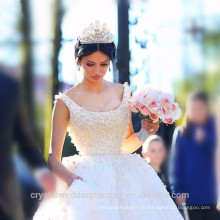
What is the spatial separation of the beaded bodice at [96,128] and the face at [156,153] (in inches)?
52.9

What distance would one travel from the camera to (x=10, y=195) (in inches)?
115

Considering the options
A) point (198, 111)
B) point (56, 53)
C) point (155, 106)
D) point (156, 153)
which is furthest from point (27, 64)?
point (155, 106)

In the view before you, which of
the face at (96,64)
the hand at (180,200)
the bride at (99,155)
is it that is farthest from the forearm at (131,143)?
the hand at (180,200)

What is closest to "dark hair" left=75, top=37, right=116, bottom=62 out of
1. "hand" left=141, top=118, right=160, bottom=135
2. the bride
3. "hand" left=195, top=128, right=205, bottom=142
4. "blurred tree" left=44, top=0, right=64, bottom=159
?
the bride

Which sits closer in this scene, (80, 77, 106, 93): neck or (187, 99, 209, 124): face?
(80, 77, 106, 93): neck

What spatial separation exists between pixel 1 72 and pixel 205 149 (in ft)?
6.91

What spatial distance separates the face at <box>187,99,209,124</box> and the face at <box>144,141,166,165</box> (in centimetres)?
68

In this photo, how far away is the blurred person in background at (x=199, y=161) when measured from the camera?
4590mm

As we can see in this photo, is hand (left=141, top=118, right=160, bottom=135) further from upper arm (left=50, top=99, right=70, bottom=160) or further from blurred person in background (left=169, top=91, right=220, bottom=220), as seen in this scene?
blurred person in background (left=169, top=91, right=220, bottom=220)

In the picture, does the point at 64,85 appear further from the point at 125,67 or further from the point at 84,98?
the point at 84,98

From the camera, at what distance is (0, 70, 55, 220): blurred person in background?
286 centimetres

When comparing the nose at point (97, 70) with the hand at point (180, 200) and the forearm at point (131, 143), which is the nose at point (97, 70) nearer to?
the forearm at point (131, 143)

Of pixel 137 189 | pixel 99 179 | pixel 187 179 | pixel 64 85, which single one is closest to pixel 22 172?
pixel 99 179

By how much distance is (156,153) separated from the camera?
5.21m
